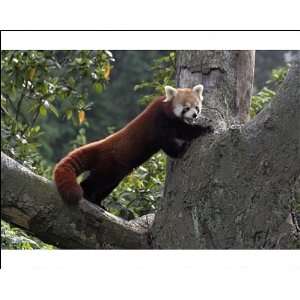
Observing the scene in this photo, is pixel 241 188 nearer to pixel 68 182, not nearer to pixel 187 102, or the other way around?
pixel 187 102

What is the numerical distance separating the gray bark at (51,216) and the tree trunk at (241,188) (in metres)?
0.33

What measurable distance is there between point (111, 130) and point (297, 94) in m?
2.38

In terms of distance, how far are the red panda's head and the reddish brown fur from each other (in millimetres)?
38

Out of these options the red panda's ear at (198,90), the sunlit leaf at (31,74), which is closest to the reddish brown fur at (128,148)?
the red panda's ear at (198,90)

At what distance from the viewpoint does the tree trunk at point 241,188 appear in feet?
12.1

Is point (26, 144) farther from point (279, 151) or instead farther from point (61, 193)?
point (279, 151)

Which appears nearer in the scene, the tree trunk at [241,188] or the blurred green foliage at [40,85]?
the tree trunk at [241,188]

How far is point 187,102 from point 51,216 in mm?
1179

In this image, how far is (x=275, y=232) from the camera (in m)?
3.67

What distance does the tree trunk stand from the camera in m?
3.68
